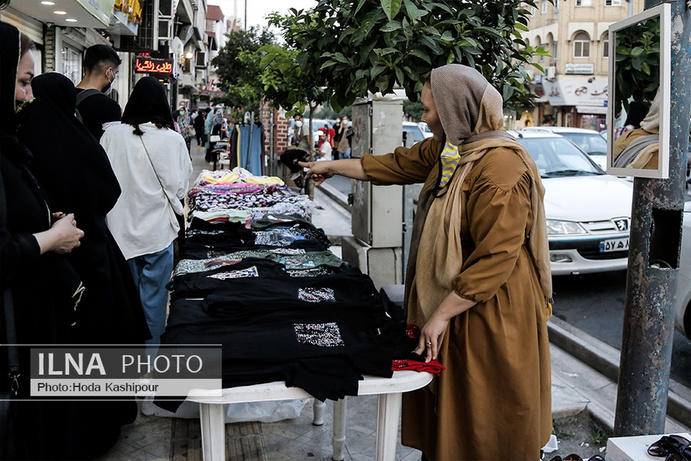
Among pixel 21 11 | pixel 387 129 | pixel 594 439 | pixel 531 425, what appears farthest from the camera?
pixel 21 11

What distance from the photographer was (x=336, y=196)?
15594 millimetres

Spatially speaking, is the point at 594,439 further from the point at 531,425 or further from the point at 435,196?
the point at 435,196

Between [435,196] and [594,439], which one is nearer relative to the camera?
[435,196]

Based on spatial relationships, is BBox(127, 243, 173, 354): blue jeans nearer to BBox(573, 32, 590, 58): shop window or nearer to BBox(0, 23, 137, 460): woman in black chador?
BBox(0, 23, 137, 460): woman in black chador

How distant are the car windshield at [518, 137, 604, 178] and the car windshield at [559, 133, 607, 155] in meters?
3.32

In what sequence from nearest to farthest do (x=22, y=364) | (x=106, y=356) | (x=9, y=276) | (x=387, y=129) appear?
1. (x=9, y=276)
2. (x=22, y=364)
3. (x=106, y=356)
4. (x=387, y=129)

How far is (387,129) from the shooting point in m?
5.59

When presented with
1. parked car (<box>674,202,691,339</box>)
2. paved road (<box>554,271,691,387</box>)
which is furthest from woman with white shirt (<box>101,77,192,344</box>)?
paved road (<box>554,271,691,387</box>)

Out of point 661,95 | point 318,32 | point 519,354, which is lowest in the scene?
point 519,354

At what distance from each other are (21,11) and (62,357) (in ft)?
26.3

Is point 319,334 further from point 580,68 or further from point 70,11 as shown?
point 580,68

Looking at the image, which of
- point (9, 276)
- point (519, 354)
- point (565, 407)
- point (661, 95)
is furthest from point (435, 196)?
point (565, 407)

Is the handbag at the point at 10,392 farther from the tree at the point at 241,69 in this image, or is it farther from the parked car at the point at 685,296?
the tree at the point at 241,69

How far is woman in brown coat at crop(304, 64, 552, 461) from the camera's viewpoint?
2.46 meters
